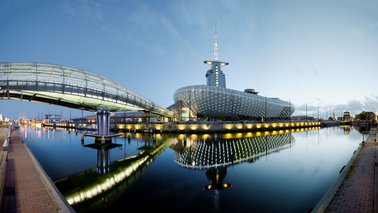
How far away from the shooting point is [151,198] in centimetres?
1170

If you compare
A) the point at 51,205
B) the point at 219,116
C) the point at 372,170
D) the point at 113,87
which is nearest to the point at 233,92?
the point at 219,116

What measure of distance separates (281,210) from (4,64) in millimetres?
24233

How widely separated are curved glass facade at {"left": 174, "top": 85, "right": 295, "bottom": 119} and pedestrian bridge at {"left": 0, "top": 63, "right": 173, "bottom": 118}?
83616 millimetres

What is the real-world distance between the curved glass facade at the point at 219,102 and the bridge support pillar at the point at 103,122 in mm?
80664

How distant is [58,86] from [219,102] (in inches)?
3812

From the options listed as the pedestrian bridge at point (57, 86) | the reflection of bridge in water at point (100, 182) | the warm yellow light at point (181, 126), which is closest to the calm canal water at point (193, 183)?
the reflection of bridge in water at point (100, 182)

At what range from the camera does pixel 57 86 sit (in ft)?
72.0

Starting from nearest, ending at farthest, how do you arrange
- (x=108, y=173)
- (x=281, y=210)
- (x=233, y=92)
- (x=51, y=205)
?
(x=51, y=205)
(x=281, y=210)
(x=108, y=173)
(x=233, y=92)

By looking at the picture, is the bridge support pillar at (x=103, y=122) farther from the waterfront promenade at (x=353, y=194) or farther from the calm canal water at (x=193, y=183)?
the waterfront promenade at (x=353, y=194)

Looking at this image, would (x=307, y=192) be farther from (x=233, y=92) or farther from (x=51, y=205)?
(x=233, y=92)

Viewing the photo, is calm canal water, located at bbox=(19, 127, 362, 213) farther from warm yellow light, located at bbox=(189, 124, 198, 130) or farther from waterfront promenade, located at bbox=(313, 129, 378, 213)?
warm yellow light, located at bbox=(189, 124, 198, 130)

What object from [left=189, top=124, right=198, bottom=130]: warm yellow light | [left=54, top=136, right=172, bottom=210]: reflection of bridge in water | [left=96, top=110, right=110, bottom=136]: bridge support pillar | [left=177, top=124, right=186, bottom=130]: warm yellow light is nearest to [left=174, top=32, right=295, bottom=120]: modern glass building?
[left=189, top=124, right=198, bottom=130]: warm yellow light

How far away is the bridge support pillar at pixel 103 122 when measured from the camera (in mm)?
33438

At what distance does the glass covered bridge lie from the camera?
64.0 ft
